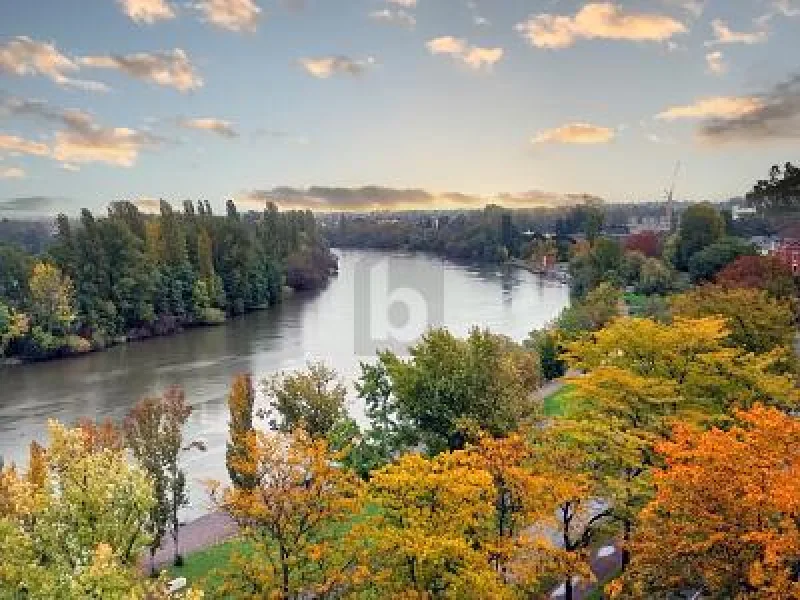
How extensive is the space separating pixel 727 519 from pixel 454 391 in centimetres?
1254

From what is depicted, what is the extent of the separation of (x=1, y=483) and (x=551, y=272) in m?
122

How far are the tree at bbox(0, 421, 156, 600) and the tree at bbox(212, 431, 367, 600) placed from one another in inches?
159

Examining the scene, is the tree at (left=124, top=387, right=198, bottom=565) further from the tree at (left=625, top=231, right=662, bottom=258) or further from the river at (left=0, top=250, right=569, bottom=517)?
the tree at (left=625, top=231, right=662, bottom=258)

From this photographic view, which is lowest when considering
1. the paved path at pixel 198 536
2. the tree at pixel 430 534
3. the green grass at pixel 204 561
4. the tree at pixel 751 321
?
the paved path at pixel 198 536

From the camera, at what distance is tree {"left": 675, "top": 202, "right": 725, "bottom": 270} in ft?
306

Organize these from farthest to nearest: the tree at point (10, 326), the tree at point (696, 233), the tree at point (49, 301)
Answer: the tree at point (696, 233)
the tree at point (49, 301)
the tree at point (10, 326)

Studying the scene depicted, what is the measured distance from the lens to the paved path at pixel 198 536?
84.4ft

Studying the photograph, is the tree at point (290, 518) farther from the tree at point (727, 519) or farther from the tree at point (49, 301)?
the tree at point (49, 301)

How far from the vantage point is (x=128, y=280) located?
239ft

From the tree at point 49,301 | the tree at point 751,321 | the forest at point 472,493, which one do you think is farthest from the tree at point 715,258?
the tree at point 49,301

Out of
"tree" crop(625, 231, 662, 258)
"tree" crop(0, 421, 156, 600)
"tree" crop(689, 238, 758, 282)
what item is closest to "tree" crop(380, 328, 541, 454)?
"tree" crop(0, 421, 156, 600)

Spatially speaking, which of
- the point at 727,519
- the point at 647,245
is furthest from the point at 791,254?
the point at 727,519

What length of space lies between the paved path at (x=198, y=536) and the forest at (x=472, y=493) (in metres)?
0.61

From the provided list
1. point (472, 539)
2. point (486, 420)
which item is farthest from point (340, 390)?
point (472, 539)
